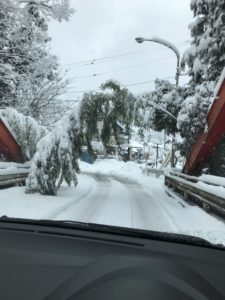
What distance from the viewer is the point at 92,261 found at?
266cm

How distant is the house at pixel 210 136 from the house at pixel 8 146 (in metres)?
6.27

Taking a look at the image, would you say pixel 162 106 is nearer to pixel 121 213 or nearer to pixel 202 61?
pixel 202 61

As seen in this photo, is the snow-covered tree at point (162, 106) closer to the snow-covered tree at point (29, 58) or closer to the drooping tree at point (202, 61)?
the drooping tree at point (202, 61)

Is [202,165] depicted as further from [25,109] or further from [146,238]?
[146,238]

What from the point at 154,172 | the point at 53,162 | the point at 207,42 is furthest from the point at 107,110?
the point at 154,172

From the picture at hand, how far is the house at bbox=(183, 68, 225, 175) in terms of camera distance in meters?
15.5

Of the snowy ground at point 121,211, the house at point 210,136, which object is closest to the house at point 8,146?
the snowy ground at point 121,211

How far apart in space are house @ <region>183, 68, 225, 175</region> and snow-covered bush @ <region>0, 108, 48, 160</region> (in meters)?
5.60

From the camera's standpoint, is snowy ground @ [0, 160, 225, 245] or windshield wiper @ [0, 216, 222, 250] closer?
windshield wiper @ [0, 216, 222, 250]

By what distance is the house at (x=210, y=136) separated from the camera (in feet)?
50.8

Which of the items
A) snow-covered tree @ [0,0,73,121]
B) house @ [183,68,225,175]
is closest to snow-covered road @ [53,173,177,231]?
house @ [183,68,225,175]

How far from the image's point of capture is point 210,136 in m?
17.4

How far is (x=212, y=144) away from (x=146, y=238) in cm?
1520

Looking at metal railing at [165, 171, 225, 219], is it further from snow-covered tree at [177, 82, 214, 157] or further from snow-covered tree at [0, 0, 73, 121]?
snow-covered tree at [0, 0, 73, 121]
